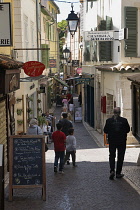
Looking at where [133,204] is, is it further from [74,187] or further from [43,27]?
[43,27]

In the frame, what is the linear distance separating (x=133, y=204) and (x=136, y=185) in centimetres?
163

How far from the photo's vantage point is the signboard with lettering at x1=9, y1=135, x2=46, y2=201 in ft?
31.2

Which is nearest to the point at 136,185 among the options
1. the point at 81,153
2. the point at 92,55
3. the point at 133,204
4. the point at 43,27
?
the point at 133,204

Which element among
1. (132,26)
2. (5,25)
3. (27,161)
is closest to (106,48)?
(132,26)

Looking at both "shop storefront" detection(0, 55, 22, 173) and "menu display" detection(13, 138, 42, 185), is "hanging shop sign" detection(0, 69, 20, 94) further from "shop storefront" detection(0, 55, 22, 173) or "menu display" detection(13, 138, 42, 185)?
"menu display" detection(13, 138, 42, 185)

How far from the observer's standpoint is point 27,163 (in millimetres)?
9594

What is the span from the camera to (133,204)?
9070 millimetres

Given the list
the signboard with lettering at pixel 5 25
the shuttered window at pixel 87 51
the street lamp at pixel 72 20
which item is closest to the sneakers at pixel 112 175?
the signboard with lettering at pixel 5 25

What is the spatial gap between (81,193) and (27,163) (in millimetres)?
1410

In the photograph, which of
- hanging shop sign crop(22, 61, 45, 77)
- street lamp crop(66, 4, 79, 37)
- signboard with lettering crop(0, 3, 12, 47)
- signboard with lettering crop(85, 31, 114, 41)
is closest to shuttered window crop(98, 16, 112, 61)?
street lamp crop(66, 4, 79, 37)

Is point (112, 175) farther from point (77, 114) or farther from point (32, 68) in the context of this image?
point (77, 114)

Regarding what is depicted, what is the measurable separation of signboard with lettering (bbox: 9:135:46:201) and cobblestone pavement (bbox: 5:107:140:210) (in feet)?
1.19

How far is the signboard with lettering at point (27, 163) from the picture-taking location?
9500mm

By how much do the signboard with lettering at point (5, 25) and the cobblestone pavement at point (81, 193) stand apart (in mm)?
3528
